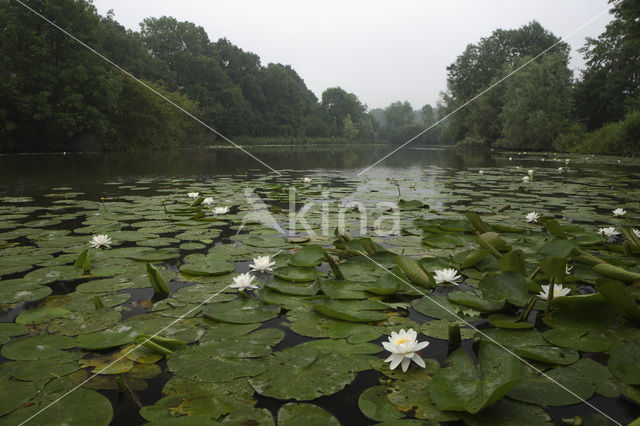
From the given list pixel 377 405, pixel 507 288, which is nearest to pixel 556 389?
pixel 377 405

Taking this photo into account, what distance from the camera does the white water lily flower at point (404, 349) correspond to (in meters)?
1.18

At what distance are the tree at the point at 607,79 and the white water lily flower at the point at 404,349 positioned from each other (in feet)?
95.2

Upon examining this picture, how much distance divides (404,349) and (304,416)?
1.28 ft

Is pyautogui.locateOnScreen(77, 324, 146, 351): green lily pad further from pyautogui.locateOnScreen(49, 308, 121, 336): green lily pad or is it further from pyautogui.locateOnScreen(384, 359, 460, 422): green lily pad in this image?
pyautogui.locateOnScreen(384, 359, 460, 422): green lily pad

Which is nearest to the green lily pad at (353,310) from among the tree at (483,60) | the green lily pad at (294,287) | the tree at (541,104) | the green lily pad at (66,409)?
the green lily pad at (294,287)

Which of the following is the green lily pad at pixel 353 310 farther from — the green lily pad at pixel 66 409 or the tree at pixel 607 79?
the tree at pixel 607 79

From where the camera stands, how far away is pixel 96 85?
1841cm

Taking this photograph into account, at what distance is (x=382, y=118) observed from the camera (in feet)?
351

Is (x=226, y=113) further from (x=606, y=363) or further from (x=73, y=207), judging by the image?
(x=606, y=363)

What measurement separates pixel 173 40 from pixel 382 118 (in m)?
73.3

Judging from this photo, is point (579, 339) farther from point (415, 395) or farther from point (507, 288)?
point (415, 395)

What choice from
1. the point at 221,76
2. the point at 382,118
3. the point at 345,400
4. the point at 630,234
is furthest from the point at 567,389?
the point at 382,118

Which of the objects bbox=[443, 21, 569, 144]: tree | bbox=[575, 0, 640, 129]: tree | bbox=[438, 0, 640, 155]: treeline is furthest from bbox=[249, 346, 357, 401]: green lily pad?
bbox=[443, 21, 569, 144]: tree

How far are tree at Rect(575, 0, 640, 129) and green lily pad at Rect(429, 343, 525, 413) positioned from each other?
28934mm
